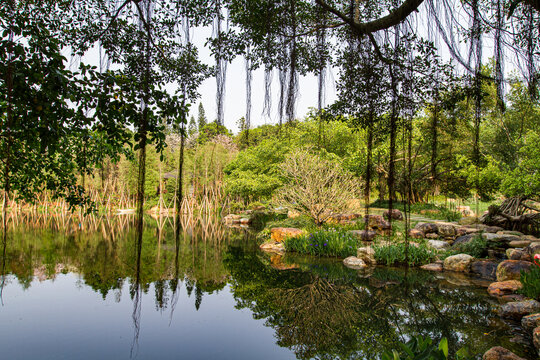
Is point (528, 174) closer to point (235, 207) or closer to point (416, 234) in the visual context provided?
point (416, 234)

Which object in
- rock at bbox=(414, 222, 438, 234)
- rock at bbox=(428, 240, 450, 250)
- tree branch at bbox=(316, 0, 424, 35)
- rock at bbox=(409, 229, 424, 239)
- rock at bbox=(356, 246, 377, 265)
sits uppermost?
tree branch at bbox=(316, 0, 424, 35)

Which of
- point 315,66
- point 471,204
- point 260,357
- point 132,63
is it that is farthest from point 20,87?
point 471,204

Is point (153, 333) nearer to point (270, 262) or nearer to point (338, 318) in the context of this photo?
point (338, 318)

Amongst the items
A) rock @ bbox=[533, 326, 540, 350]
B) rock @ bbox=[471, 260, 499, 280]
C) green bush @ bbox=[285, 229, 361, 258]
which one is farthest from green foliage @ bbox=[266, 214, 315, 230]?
rock @ bbox=[533, 326, 540, 350]

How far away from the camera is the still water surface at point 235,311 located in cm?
524

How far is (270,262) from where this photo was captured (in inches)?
431

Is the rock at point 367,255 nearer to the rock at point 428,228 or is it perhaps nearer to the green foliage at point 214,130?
the rock at point 428,228

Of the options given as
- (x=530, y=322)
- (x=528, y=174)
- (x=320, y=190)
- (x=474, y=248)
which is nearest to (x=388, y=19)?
(x=530, y=322)

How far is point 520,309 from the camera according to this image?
5570 millimetres

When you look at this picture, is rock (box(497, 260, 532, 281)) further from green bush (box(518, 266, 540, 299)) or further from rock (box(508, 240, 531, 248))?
rock (box(508, 240, 531, 248))

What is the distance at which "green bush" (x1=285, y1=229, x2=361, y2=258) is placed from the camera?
10.9m

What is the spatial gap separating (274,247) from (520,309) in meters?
8.30

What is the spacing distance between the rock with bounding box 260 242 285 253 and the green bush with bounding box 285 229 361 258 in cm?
49

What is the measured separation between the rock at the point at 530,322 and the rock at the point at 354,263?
4.72 m
